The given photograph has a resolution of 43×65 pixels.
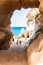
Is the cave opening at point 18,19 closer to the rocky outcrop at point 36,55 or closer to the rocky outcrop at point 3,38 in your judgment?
the rocky outcrop at point 3,38

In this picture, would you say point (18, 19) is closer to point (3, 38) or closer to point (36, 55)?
point (3, 38)

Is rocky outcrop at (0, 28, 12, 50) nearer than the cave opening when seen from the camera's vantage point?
Yes

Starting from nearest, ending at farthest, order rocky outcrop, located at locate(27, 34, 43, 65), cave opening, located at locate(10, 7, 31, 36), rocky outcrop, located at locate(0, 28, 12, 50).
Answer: rocky outcrop, located at locate(27, 34, 43, 65) → rocky outcrop, located at locate(0, 28, 12, 50) → cave opening, located at locate(10, 7, 31, 36)

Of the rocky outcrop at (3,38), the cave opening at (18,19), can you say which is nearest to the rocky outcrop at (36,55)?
the rocky outcrop at (3,38)

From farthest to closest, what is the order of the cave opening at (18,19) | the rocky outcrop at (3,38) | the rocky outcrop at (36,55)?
the cave opening at (18,19)
the rocky outcrop at (3,38)
the rocky outcrop at (36,55)

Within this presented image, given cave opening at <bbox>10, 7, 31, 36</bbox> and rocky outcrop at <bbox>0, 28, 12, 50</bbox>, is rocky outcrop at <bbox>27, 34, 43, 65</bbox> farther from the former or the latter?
cave opening at <bbox>10, 7, 31, 36</bbox>

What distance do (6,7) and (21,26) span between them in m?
6.44

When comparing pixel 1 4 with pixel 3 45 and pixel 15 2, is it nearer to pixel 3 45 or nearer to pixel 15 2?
pixel 15 2

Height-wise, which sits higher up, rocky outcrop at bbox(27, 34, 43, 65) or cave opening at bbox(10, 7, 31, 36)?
rocky outcrop at bbox(27, 34, 43, 65)

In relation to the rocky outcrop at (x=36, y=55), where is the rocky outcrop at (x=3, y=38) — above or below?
below

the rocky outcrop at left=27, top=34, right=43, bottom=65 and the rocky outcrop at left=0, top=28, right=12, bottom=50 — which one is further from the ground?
the rocky outcrop at left=27, top=34, right=43, bottom=65

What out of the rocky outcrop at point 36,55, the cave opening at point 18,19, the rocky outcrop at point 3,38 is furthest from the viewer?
the cave opening at point 18,19

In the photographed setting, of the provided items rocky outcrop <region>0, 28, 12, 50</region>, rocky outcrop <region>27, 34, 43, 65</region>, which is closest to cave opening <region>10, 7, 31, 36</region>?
rocky outcrop <region>0, 28, 12, 50</region>

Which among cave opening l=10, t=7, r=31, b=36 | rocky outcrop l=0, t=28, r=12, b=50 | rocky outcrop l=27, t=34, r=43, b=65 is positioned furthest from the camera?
cave opening l=10, t=7, r=31, b=36
